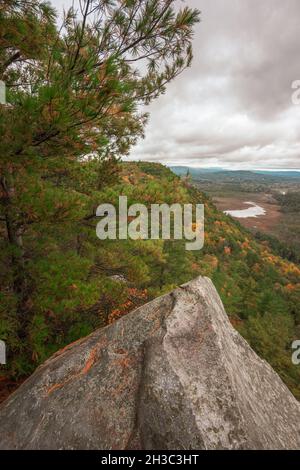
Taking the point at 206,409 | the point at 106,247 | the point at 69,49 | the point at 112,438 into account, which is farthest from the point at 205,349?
the point at 69,49

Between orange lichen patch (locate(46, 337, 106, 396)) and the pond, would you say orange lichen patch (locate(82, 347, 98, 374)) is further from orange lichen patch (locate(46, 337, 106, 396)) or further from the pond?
the pond

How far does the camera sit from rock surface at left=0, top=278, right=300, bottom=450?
3.31m

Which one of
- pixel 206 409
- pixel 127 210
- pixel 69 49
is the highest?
pixel 69 49

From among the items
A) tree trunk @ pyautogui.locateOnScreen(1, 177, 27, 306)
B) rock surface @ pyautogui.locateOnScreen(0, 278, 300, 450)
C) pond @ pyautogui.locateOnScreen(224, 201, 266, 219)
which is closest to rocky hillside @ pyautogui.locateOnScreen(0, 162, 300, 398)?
tree trunk @ pyautogui.locateOnScreen(1, 177, 27, 306)

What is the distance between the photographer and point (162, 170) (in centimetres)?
6381

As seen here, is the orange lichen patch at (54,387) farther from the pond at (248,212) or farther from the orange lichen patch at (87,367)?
the pond at (248,212)

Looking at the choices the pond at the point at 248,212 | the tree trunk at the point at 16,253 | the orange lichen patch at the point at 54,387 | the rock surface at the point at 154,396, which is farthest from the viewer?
the pond at the point at 248,212

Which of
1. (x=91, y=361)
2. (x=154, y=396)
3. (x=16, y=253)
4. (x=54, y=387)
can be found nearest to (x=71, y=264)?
(x=16, y=253)

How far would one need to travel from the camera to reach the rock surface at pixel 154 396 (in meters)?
3.31

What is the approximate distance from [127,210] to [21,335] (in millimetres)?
3636

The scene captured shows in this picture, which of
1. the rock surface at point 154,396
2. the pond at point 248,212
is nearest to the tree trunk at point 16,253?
the rock surface at point 154,396

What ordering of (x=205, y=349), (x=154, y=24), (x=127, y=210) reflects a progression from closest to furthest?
1. (x=205, y=349)
2. (x=154, y=24)
3. (x=127, y=210)

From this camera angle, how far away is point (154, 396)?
352 cm

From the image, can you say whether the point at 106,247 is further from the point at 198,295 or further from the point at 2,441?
the point at 2,441
